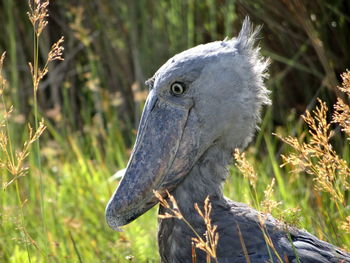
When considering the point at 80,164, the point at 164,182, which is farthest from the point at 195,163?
the point at 80,164

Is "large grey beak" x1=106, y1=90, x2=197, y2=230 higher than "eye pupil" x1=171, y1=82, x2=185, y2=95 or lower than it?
lower

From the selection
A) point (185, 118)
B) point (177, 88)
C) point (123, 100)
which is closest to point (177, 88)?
point (177, 88)

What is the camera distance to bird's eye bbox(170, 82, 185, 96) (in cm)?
274

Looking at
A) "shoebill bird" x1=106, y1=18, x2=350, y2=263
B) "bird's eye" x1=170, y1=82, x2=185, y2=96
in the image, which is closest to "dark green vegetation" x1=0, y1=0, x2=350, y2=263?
"shoebill bird" x1=106, y1=18, x2=350, y2=263

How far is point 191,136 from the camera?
276 centimetres

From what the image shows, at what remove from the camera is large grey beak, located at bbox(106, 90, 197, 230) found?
2717 millimetres

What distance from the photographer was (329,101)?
15.0ft

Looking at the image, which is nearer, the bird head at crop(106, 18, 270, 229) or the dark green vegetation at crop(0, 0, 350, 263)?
the bird head at crop(106, 18, 270, 229)

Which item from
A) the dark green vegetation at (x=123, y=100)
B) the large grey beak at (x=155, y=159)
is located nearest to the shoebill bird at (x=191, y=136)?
the large grey beak at (x=155, y=159)

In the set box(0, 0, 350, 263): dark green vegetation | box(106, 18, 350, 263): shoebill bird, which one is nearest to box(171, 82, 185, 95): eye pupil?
box(106, 18, 350, 263): shoebill bird

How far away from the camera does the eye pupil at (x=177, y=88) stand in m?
2.74

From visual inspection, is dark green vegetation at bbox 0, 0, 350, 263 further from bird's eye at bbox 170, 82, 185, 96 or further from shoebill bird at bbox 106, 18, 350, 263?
bird's eye at bbox 170, 82, 185, 96

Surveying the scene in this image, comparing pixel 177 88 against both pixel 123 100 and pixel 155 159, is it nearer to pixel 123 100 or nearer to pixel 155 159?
pixel 155 159

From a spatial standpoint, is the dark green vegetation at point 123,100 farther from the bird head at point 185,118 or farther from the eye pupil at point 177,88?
the eye pupil at point 177,88
